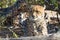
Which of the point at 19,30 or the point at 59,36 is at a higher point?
the point at 59,36

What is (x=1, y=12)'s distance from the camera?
12.4 feet

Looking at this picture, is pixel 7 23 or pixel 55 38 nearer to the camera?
pixel 55 38

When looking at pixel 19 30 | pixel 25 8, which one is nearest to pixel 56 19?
pixel 19 30

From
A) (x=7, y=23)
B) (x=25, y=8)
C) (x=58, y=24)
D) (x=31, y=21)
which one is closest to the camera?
(x=31, y=21)

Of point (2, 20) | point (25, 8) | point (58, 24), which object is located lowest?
point (58, 24)

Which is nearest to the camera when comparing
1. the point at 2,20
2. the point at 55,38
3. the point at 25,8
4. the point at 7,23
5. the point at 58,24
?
the point at 55,38

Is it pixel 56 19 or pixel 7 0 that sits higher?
pixel 7 0

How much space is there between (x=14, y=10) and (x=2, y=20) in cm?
40

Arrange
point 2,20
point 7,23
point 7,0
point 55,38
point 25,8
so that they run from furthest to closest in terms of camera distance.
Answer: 1. point 7,0
2. point 7,23
3. point 2,20
4. point 25,8
5. point 55,38

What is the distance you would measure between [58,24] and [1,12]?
1.86 m

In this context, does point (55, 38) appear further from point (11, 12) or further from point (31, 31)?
point (11, 12)

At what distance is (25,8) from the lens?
145 inches

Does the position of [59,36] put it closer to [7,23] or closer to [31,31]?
[31,31]

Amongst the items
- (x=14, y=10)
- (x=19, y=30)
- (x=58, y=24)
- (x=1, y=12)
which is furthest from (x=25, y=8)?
(x=58, y=24)
